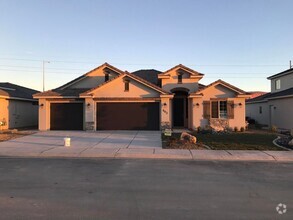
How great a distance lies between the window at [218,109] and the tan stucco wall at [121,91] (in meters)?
4.95

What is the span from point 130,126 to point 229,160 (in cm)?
1361

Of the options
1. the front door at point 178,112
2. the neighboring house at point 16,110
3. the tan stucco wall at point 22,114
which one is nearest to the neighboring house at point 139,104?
the front door at point 178,112

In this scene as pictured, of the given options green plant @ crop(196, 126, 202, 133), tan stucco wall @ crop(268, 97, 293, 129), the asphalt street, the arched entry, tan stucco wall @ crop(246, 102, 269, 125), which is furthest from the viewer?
tan stucco wall @ crop(246, 102, 269, 125)

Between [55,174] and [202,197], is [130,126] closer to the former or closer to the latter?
[55,174]

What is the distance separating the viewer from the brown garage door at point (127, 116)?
81.0 ft

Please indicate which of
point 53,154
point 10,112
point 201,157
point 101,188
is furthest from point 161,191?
point 10,112

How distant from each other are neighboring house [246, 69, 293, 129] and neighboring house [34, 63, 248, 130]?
468 cm

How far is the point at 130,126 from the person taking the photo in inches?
976

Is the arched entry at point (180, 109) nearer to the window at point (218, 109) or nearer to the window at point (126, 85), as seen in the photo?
the window at point (218, 109)

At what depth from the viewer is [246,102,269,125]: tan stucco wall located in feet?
104

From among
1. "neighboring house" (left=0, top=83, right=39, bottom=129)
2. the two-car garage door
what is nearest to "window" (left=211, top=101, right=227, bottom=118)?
the two-car garage door

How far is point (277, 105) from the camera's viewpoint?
28.3 m

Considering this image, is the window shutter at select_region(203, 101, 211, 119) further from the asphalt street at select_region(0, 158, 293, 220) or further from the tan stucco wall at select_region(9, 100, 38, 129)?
the tan stucco wall at select_region(9, 100, 38, 129)

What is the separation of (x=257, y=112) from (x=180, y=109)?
12423 millimetres
